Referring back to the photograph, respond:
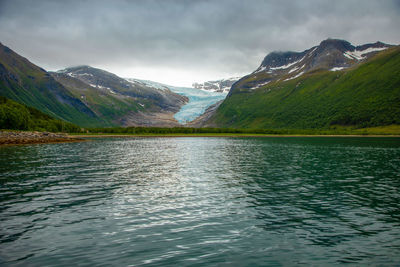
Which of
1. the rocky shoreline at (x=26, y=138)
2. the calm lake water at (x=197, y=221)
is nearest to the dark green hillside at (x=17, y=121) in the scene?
the rocky shoreline at (x=26, y=138)

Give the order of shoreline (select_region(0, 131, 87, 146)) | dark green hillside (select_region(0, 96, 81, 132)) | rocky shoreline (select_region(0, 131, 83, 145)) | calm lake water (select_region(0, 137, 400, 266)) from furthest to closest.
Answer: dark green hillside (select_region(0, 96, 81, 132)) → rocky shoreline (select_region(0, 131, 83, 145)) → shoreline (select_region(0, 131, 87, 146)) → calm lake water (select_region(0, 137, 400, 266))

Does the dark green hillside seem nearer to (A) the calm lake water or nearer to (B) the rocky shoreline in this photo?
(B) the rocky shoreline

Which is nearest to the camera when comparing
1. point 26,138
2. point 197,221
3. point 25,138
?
point 197,221

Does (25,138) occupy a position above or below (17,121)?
below

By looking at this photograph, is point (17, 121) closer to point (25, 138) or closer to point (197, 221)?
point (25, 138)

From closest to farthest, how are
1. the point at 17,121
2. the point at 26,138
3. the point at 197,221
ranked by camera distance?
the point at 197,221, the point at 26,138, the point at 17,121

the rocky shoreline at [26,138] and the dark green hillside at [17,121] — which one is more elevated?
the dark green hillside at [17,121]

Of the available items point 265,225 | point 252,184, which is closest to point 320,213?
point 265,225

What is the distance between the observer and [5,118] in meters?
130

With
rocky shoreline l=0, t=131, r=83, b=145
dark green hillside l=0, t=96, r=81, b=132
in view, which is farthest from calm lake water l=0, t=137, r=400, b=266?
dark green hillside l=0, t=96, r=81, b=132

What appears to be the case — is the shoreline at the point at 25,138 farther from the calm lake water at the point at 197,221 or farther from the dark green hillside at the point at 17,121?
the calm lake water at the point at 197,221

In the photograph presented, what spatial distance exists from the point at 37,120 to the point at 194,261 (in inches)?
7486

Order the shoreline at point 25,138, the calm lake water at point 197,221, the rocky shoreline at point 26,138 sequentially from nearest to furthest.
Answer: the calm lake water at point 197,221 < the shoreline at point 25,138 < the rocky shoreline at point 26,138

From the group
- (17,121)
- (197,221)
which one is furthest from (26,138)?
(197,221)
